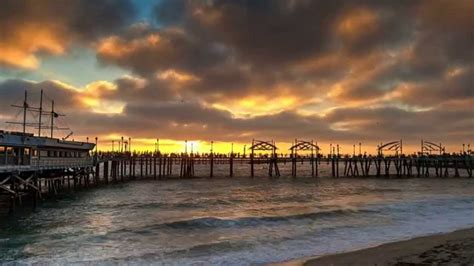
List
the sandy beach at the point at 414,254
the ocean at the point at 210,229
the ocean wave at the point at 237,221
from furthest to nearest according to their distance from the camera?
the ocean wave at the point at 237,221 → the ocean at the point at 210,229 → the sandy beach at the point at 414,254

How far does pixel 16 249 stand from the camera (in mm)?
17797

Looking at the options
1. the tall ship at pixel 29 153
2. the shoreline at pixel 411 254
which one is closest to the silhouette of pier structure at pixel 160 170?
the tall ship at pixel 29 153

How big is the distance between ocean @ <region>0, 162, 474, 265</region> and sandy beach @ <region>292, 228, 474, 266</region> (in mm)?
1332

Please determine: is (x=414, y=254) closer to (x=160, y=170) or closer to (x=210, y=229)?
(x=210, y=229)

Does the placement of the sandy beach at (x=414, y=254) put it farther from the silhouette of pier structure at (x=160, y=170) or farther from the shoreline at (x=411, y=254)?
the silhouette of pier structure at (x=160, y=170)

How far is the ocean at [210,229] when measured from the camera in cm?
1683

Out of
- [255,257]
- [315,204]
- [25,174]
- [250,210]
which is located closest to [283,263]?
[255,257]

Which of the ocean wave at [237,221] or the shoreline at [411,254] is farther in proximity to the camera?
the ocean wave at [237,221]

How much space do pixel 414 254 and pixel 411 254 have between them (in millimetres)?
95

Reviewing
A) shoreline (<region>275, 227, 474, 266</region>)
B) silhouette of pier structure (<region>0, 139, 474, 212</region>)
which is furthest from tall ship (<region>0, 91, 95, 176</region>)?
shoreline (<region>275, 227, 474, 266</region>)

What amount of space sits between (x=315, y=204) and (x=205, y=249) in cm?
1977

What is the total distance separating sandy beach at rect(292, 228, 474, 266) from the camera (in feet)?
43.8

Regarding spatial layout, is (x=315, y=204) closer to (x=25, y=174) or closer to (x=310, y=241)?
(x=310, y=241)

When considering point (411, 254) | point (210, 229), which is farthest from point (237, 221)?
point (411, 254)
